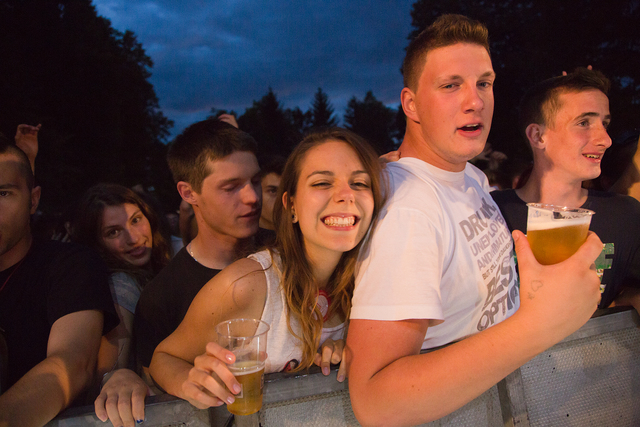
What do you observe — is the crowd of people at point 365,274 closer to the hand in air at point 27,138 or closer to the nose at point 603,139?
the nose at point 603,139

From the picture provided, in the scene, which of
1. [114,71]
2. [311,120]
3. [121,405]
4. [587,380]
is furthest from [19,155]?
[311,120]

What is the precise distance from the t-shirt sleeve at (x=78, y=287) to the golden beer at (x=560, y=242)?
2.16 meters

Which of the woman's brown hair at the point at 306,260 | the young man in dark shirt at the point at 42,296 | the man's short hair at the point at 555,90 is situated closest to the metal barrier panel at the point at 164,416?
the young man in dark shirt at the point at 42,296

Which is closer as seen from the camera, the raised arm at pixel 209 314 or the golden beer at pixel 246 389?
the golden beer at pixel 246 389

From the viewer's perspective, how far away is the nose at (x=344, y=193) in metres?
1.90

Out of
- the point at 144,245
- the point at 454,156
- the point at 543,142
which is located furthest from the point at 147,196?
the point at 543,142

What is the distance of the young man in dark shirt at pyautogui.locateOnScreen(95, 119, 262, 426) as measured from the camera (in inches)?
111

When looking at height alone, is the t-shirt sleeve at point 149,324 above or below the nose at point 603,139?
below

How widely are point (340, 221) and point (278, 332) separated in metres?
0.60

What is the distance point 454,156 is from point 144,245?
2.90 meters

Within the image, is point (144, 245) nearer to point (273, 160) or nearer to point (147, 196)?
point (147, 196)

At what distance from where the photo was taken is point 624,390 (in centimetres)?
223

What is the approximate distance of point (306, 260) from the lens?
2203mm

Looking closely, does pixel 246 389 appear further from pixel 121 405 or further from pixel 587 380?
pixel 587 380
